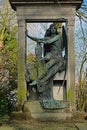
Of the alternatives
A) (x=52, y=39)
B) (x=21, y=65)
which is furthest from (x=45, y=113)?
(x=52, y=39)

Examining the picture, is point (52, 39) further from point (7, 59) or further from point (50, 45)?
point (7, 59)

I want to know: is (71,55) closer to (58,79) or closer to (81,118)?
(58,79)

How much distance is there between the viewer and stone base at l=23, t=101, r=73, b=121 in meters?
9.29

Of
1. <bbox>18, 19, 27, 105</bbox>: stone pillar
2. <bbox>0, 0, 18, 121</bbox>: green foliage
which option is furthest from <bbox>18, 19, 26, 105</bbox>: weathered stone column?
<bbox>0, 0, 18, 121</bbox>: green foliage

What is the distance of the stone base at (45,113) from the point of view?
9.29 m

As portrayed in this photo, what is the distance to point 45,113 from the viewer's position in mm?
9328

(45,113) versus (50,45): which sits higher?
(50,45)

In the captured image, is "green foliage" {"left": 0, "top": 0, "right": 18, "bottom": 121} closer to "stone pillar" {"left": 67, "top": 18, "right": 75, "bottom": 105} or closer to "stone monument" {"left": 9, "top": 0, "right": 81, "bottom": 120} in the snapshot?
"stone monument" {"left": 9, "top": 0, "right": 81, "bottom": 120}

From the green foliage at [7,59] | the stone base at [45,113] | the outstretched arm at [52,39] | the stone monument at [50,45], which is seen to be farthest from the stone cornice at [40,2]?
the green foliage at [7,59]

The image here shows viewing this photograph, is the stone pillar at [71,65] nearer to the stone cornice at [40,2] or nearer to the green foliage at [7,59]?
the stone cornice at [40,2]

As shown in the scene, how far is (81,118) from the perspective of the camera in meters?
9.33

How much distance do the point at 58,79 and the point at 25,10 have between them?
203 centimetres

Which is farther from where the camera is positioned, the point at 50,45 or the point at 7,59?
the point at 7,59

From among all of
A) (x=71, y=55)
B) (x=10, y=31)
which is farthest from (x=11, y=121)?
(x=10, y=31)
